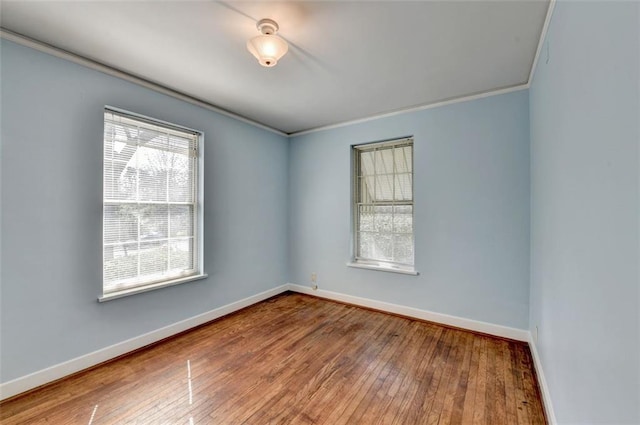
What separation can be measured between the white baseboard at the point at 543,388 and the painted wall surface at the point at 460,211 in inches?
17.9

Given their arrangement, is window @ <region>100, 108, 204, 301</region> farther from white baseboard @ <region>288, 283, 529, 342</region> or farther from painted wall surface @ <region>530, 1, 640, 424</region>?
painted wall surface @ <region>530, 1, 640, 424</region>

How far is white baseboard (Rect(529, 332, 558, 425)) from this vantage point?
1.64 m

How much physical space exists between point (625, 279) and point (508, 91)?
8.75ft

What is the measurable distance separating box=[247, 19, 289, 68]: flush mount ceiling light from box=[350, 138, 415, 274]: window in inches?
83.6

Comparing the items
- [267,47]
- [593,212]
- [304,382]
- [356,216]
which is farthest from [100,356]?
[593,212]

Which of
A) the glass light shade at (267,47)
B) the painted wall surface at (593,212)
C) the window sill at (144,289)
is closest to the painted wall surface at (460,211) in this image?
the painted wall surface at (593,212)

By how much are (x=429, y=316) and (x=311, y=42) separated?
3142mm

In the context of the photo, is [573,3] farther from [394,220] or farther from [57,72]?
[57,72]

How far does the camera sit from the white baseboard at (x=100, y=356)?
195cm

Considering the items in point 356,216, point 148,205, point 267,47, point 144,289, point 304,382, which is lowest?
point 304,382

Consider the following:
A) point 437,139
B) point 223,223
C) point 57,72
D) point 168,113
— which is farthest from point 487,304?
point 57,72

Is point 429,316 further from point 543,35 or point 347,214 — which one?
point 543,35

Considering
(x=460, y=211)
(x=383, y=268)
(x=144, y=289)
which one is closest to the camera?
(x=144, y=289)

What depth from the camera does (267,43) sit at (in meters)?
1.85
